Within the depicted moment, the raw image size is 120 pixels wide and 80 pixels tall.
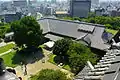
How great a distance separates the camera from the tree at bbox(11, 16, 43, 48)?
1628 inches

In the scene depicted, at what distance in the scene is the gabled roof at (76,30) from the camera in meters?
41.8

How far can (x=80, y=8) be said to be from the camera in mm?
139000

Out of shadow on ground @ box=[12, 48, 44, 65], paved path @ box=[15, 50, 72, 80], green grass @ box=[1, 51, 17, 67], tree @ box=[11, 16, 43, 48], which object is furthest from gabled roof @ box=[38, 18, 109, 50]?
green grass @ box=[1, 51, 17, 67]

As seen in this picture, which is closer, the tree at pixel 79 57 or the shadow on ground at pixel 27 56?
the tree at pixel 79 57

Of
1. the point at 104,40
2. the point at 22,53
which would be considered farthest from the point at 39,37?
the point at 104,40

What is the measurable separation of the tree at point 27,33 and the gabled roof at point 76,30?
406 inches

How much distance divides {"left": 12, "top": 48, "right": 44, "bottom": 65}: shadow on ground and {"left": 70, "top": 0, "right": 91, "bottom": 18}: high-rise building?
328ft

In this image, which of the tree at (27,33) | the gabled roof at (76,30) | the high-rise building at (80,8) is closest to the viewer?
the tree at (27,33)

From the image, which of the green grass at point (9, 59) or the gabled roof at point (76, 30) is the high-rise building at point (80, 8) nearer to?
the gabled roof at point (76, 30)

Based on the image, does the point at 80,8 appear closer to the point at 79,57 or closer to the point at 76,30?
the point at 76,30

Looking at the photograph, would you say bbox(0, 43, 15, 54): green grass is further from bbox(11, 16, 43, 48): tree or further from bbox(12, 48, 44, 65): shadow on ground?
bbox(11, 16, 43, 48): tree

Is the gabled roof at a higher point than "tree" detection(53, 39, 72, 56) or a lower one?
higher

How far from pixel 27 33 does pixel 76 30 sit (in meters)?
15.0

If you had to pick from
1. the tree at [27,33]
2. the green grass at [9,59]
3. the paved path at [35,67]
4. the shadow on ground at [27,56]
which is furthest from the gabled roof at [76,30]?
the green grass at [9,59]
